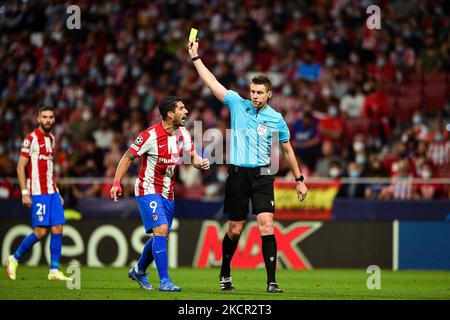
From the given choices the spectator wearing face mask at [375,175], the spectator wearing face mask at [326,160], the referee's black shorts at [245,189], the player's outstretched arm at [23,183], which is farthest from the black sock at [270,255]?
the spectator wearing face mask at [326,160]

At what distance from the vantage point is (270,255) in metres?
10.9

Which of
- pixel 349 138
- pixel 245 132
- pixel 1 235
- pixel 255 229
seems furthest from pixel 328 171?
pixel 245 132

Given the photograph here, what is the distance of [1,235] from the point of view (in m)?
17.5

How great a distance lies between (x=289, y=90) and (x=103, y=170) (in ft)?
15.6

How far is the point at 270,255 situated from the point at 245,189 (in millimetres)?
842

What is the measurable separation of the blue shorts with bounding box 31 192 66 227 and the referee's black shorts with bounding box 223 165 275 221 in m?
3.30

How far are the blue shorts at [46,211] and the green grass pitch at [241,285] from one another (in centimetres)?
81

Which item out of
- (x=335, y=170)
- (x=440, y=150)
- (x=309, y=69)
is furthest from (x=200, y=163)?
(x=309, y=69)

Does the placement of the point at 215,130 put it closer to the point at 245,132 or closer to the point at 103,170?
the point at 103,170

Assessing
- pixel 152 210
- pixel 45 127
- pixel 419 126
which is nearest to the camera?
pixel 152 210

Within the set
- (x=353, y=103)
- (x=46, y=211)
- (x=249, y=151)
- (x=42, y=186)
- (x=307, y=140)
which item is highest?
(x=353, y=103)

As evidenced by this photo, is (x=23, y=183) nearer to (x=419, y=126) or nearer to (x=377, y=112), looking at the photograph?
(x=419, y=126)

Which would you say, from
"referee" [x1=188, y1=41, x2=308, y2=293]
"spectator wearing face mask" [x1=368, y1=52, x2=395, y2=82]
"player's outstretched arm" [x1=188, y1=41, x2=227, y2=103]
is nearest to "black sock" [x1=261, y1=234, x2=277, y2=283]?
"referee" [x1=188, y1=41, x2=308, y2=293]

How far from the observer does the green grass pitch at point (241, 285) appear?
34.1ft
